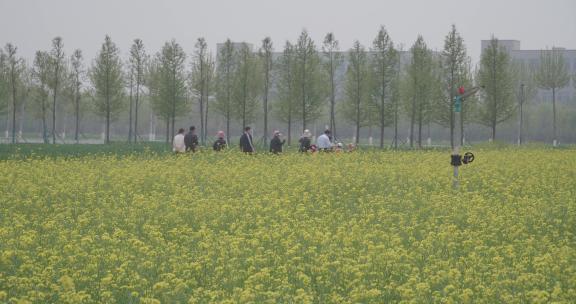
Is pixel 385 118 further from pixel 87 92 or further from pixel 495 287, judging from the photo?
pixel 495 287

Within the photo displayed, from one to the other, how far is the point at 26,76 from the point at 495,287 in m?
65.1

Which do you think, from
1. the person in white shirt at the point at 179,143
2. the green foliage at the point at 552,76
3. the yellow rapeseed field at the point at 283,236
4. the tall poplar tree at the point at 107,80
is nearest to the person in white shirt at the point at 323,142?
the person in white shirt at the point at 179,143

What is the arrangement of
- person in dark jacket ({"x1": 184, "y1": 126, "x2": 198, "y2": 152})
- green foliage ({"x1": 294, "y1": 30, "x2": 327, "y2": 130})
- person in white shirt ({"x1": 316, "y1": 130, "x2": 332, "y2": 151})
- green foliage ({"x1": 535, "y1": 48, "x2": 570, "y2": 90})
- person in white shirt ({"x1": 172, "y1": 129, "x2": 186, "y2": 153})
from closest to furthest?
person in white shirt ({"x1": 172, "y1": 129, "x2": 186, "y2": 153}) → person in dark jacket ({"x1": 184, "y1": 126, "x2": 198, "y2": 152}) → person in white shirt ({"x1": 316, "y1": 130, "x2": 332, "y2": 151}) → green foliage ({"x1": 294, "y1": 30, "x2": 327, "y2": 130}) → green foliage ({"x1": 535, "y1": 48, "x2": 570, "y2": 90})

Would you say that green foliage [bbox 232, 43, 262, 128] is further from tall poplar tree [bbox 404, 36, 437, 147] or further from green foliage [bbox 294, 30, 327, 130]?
tall poplar tree [bbox 404, 36, 437, 147]

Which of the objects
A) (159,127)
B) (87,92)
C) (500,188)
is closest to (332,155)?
(500,188)

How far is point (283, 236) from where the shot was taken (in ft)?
46.1

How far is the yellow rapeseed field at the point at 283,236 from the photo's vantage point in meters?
10.4

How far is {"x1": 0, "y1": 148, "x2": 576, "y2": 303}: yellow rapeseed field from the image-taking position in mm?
10430

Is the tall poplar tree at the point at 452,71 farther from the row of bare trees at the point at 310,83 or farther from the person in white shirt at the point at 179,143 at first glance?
the person in white shirt at the point at 179,143

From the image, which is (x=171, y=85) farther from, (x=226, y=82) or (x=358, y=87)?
(x=358, y=87)

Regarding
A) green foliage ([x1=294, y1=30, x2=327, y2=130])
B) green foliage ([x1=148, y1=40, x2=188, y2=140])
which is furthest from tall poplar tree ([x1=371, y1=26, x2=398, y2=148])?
green foliage ([x1=148, y1=40, x2=188, y2=140])

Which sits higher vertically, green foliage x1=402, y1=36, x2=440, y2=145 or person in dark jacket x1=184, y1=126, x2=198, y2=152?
green foliage x1=402, y1=36, x2=440, y2=145

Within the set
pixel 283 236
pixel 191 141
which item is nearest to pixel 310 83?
pixel 191 141

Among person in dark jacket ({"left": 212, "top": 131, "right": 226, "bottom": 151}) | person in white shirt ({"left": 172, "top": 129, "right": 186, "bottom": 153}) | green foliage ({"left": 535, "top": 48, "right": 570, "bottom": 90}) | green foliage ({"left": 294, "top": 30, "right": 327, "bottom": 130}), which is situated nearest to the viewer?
person in white shirt ({"left": 172, "top": 129, "right": 186, "bottom": 153})
